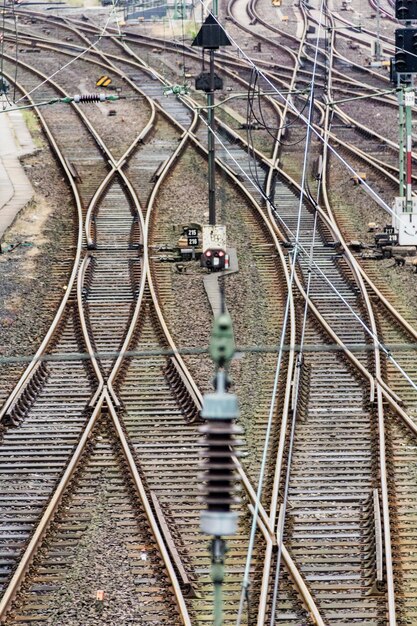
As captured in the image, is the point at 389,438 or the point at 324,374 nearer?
the point at 389,438

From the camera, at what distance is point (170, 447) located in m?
16.6

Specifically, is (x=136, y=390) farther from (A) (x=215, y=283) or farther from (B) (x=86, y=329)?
(A) (x=215, y=283)

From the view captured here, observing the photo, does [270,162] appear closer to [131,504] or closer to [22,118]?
[22,118]

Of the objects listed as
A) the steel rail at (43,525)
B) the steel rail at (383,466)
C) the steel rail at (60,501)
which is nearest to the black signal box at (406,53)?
the steel rail at (383,466)

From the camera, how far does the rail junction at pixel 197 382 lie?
13047 millimetres

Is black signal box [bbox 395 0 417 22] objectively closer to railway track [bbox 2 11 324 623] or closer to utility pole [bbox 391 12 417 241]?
utility pole [bbox 391 12 417 241]

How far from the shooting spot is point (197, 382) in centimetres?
1858

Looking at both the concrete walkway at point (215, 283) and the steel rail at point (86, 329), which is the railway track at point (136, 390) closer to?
the steel rail at point (86, 329)

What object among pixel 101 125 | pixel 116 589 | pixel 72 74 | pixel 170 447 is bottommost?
pixel 116 589

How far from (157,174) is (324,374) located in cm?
1386

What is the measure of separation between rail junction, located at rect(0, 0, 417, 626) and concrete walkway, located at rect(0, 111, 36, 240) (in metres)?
0.40

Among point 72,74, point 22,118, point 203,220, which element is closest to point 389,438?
point 203,220

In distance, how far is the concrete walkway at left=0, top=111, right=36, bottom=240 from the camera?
97.4 ft

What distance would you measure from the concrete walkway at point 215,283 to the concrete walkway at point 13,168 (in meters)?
4.90
